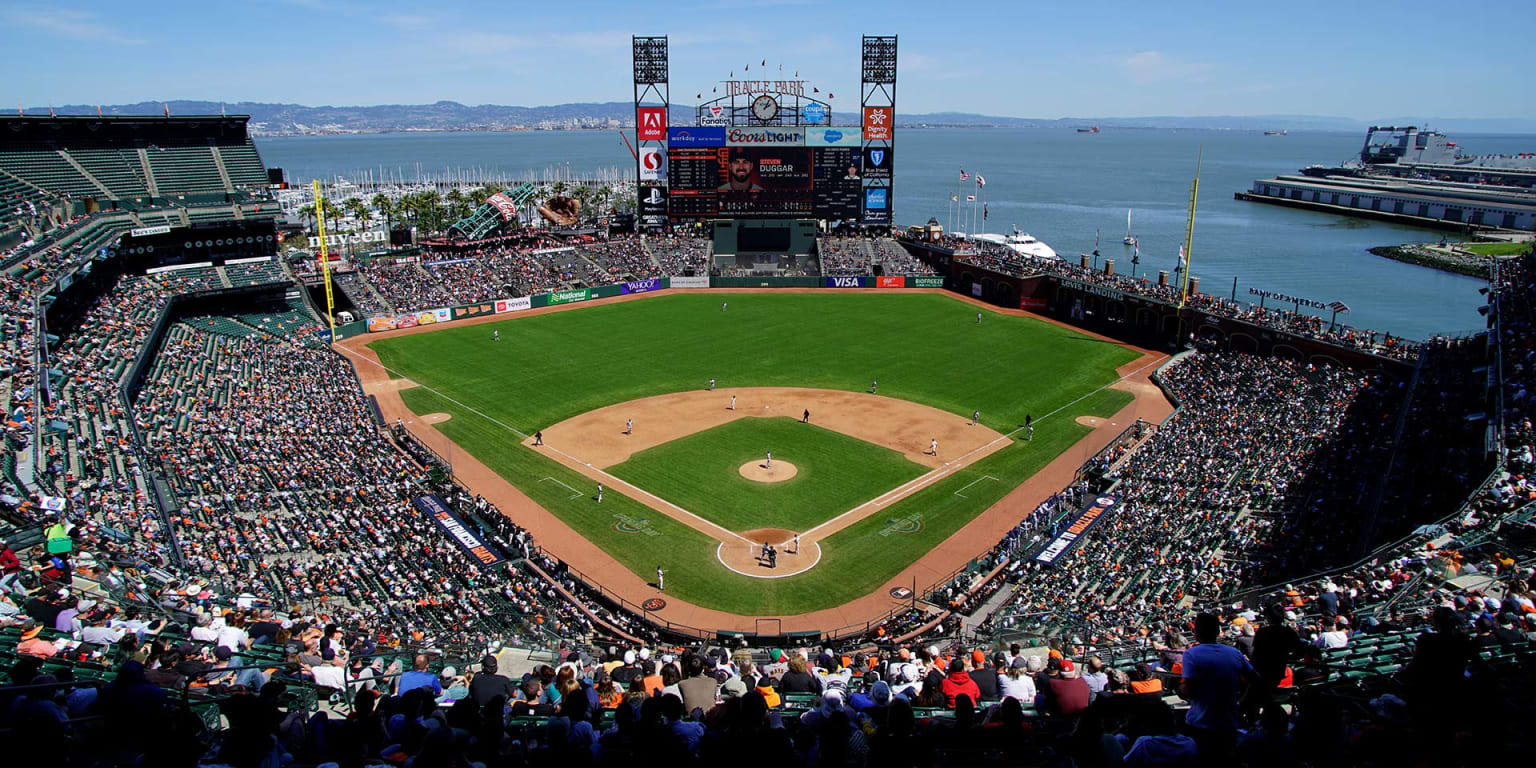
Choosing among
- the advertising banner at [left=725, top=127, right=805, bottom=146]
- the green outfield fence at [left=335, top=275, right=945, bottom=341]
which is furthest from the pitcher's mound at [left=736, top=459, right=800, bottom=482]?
the advertising banner at [left=725, top=127, right=805, bottom=146]

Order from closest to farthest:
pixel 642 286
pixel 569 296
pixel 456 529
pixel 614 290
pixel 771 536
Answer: pixel 456 529
pixel 771 536
pixel 569 296
pixel 614 290
pixel 642 286

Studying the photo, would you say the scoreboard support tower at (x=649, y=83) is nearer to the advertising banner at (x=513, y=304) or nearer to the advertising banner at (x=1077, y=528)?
the advertising banner at (x=513, y=304)

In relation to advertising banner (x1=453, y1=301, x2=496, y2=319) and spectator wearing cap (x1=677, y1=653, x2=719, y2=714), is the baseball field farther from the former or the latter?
spectator wearing cap (x1=677, y1=653, x2=719, y2=714)

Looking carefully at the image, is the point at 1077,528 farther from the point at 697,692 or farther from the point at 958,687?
the point at 697,692

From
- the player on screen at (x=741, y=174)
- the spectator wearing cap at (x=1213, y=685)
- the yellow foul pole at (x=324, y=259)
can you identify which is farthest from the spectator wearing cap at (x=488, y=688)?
the player on screen at (x=741, y=174)

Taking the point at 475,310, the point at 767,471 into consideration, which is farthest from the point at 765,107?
the point at 767,471

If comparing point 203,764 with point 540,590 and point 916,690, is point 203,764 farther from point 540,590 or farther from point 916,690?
point 540,590
